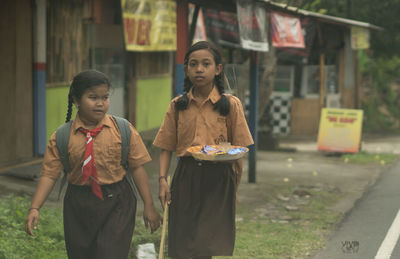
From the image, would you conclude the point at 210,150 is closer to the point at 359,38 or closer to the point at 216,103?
the point at 216,103

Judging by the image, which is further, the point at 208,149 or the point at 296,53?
the point at 296,53

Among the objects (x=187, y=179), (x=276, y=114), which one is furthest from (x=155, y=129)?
(x=187, y=179)

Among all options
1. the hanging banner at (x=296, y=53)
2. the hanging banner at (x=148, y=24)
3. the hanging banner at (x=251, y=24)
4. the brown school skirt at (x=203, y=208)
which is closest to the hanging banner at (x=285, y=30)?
the hanging banner at (x=251, y=24)

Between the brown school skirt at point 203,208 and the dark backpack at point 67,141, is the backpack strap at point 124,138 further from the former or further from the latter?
the brown school skirt at point 203,208

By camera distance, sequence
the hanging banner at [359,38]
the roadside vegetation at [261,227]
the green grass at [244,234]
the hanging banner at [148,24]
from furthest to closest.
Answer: the hanging banner at [359,38]
the hanging banner at [148,24]
the roadside vegetation at [261,227]
the green grass at [244,234]

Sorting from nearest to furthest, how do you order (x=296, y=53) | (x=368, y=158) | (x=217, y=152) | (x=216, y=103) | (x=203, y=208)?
1. (x=217, y=152)
2. (x=216, y=103)
3. (x=203, y=208)
4. (x=368, y=158)
5. (x=296, y=53)

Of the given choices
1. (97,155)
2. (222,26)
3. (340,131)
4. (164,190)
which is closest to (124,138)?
(97,155)

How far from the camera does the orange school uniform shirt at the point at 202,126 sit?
4816 mm

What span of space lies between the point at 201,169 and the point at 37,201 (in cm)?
116

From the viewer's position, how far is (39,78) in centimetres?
1173

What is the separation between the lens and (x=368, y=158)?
15633 millimetres

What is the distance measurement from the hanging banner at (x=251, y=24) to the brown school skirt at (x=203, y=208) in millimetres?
5037

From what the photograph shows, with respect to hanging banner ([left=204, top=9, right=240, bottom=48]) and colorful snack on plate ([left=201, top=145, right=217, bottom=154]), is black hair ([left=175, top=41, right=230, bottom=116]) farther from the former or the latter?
hanging banner ([left=204, top=9, right=240, bottom=48])

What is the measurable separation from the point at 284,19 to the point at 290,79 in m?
9.16
